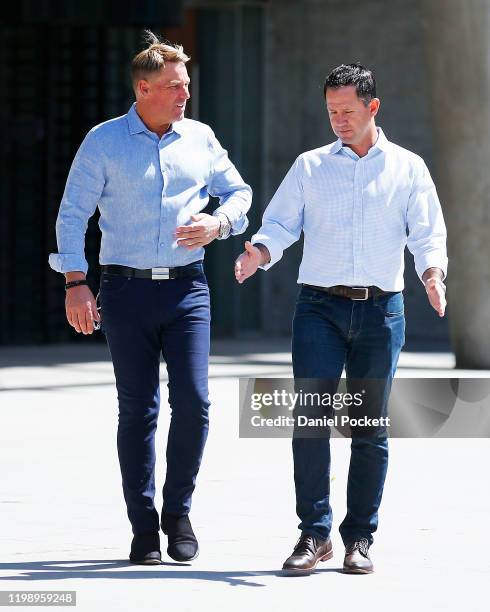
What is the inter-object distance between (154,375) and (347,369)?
730 mm

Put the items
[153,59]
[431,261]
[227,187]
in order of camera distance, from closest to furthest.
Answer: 1. [431,261]
2. [153,59]
3. [227,187]

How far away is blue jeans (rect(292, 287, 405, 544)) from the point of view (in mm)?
5961

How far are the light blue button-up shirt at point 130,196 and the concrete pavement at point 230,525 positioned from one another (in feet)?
3.73

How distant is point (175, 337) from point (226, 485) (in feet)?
7.12

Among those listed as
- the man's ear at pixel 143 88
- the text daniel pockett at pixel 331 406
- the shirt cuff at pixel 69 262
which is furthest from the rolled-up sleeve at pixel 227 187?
the text daniel pockett at pixel 331 406

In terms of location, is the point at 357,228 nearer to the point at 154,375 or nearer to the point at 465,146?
the point at 154,375

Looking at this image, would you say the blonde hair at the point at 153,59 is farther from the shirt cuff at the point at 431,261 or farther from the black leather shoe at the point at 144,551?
the black leather shoe at the point at 144,551

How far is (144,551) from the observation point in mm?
6070

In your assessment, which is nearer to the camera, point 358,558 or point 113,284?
point 358,558

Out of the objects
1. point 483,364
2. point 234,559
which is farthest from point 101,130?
point 483,364

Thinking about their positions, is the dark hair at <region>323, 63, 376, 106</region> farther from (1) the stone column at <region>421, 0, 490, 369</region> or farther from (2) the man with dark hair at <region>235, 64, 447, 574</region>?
(1) the stone column at <region>421, 0, 490, 369</region>

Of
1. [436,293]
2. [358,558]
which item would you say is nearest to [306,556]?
[358,558]

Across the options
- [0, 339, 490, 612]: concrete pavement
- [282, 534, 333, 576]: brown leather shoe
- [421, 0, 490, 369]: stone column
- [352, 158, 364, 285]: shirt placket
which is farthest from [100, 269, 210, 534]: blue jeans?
[421, 0, 490, 369]: stone column

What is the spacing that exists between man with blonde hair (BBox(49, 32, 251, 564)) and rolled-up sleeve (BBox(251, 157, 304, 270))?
0.71 feet
